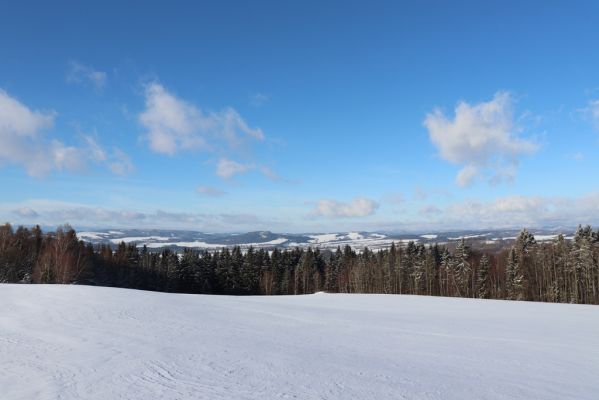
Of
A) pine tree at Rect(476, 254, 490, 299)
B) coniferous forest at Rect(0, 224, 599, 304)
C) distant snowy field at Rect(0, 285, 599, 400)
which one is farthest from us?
pine tree at Rect(476, 254, 490, 299)

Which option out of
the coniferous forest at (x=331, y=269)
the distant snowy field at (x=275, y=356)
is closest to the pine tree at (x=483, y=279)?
the coniferous forest at (x=331, y=269)

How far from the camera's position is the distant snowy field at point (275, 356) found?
7.98 metres

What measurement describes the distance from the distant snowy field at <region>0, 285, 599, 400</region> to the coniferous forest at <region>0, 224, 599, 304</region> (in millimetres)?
34318

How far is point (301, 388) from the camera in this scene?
26.3 ft

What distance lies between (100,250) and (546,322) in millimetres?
74816

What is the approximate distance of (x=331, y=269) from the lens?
7888cm

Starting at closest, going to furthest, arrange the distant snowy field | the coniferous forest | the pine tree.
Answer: the distant snowy field → the coniferous forest → the pine tree

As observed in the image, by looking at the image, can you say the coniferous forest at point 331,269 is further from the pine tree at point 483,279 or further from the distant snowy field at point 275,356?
the distant snowy field at point 275,356

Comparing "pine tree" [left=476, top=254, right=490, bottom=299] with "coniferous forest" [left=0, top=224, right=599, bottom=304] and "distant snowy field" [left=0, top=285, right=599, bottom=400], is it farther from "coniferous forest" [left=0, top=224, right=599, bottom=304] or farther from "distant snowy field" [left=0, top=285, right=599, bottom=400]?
"distant snowy field" [left=0, top=285, right=599, bottom=400]

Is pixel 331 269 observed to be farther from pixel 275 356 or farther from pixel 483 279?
pixel 275 356

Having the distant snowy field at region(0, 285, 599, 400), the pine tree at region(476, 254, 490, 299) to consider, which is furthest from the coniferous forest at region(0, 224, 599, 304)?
the distant snowy field at region(0, 285, 599, 400)

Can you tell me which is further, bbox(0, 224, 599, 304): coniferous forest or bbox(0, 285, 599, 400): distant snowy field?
bbox(0, 224, 599, 304): coniferous forest

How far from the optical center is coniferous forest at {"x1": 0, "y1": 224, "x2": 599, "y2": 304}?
4944 cm

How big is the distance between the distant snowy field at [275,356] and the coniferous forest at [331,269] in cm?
3432
